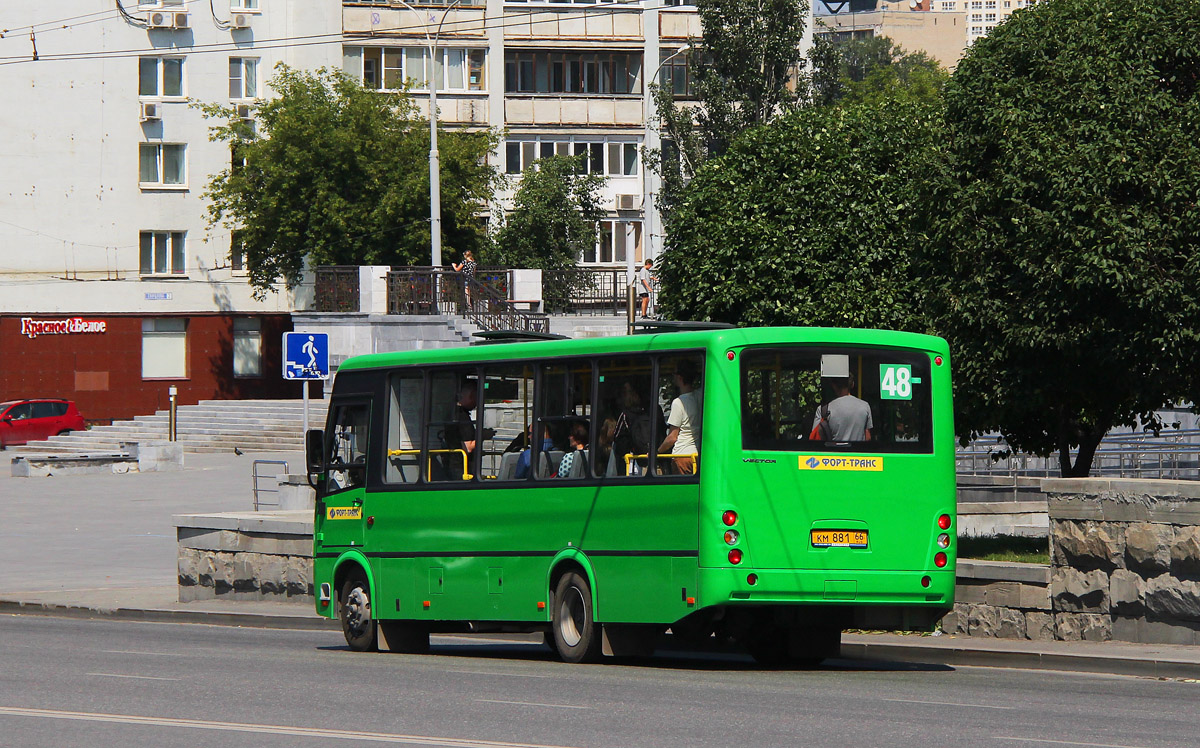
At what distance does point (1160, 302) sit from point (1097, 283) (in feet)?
2.29

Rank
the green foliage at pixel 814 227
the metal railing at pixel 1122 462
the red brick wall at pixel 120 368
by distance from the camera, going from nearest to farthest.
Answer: the green foliage at pixel 814 227 → the metal railing at pixel 1122 462 → the red brick wall at pixel 120 368

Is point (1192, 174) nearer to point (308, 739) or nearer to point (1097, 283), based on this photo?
point (1097, 283)

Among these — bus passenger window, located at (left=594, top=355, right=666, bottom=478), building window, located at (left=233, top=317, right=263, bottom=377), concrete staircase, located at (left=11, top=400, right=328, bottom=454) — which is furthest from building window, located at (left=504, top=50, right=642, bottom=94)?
bus passenger window, located at (left=594, top=355, right=666, bottom=478)

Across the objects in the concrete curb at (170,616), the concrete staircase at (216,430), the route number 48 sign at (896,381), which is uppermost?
the route number 48 sign at (896,381)

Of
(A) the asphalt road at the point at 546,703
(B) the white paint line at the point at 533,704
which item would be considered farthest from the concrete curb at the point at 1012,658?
(B) the white paint line at the point at 533,704

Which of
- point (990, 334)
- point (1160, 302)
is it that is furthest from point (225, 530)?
point (1160, 302)

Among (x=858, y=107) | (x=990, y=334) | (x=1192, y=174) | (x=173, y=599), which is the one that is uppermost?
(x=858, y=107)

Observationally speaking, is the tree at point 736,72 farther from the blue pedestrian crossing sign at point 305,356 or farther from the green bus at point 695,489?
the green bus at point 695,489

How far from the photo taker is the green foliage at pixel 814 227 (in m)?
26.5

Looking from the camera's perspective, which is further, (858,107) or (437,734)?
(858,107)

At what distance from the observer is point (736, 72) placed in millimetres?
59375

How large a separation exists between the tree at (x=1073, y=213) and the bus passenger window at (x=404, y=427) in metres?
7.55

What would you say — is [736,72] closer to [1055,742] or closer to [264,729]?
[264,729]

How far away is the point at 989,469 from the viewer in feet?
105
